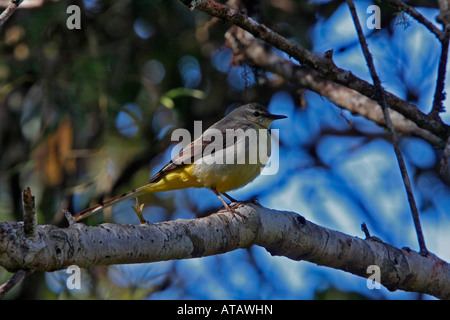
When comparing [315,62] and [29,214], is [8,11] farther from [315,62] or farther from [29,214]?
[315,62]

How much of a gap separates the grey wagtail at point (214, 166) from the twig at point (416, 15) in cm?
175

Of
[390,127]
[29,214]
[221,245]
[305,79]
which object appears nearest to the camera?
[29,214]

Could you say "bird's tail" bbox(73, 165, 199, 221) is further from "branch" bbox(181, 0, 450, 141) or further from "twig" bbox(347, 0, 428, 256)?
"twig" bbox(347, 0, 428, 256)

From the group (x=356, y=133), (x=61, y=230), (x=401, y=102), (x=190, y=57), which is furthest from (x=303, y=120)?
(x=61, y=230)

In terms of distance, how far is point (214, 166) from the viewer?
16.4ft

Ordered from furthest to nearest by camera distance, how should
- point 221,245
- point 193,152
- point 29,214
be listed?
point 193,152 < point 221,245 < point 29,214

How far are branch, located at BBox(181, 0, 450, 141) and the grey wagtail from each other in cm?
102

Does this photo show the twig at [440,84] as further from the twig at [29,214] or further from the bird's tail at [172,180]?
the twig at [29,214]

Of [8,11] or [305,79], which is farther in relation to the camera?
[305,79]

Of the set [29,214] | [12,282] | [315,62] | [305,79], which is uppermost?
[305,79]

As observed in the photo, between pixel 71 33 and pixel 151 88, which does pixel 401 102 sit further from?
pixel 71 33

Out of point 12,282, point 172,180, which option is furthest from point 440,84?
point 12,282

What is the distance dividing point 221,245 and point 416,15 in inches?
103

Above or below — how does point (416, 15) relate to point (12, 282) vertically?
above
